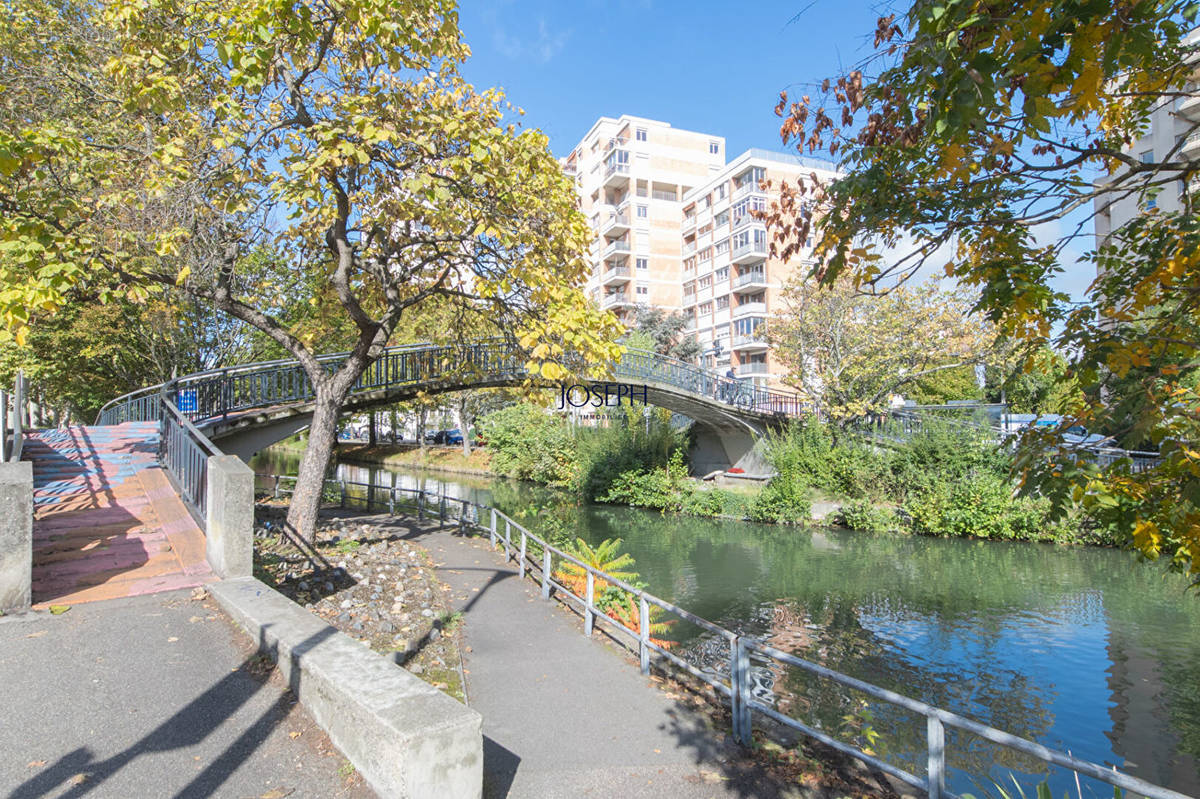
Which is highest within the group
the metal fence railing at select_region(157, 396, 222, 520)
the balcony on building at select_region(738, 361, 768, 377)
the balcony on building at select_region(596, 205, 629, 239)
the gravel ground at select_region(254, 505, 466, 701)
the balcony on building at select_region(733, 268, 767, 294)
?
the balcony on building at select_region(596, 205, 629, 239)

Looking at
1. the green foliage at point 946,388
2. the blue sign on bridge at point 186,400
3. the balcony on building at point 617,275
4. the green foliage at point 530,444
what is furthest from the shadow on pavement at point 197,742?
the balcony on building at point 617,275

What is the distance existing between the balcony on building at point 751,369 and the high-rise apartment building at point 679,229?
0.29 feet

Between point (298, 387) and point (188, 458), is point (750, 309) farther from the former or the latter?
point (188, 458)

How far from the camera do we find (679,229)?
2424 inches

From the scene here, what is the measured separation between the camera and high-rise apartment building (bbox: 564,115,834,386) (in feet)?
168

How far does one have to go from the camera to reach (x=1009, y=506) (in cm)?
1930

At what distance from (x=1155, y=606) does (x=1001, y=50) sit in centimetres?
1515

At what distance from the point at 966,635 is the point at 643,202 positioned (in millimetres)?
52917

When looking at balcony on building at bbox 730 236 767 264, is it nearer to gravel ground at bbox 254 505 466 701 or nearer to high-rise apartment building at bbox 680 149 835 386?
high-rise apartment building at bbox 680 149 835 386

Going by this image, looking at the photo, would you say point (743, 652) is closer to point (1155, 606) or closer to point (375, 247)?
point (375, 247)

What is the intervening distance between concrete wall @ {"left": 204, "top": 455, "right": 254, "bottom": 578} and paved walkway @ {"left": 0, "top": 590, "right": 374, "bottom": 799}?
3.02ft

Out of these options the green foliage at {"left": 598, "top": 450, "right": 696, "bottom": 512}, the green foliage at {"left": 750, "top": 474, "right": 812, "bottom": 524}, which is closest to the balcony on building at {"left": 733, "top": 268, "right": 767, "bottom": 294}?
the green foliage at {"left": 598, "top": 450, "right": 696, "bottom": 512}

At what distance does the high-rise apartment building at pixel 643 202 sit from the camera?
59938 mm

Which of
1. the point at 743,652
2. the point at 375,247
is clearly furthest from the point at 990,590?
the point at 375,247
